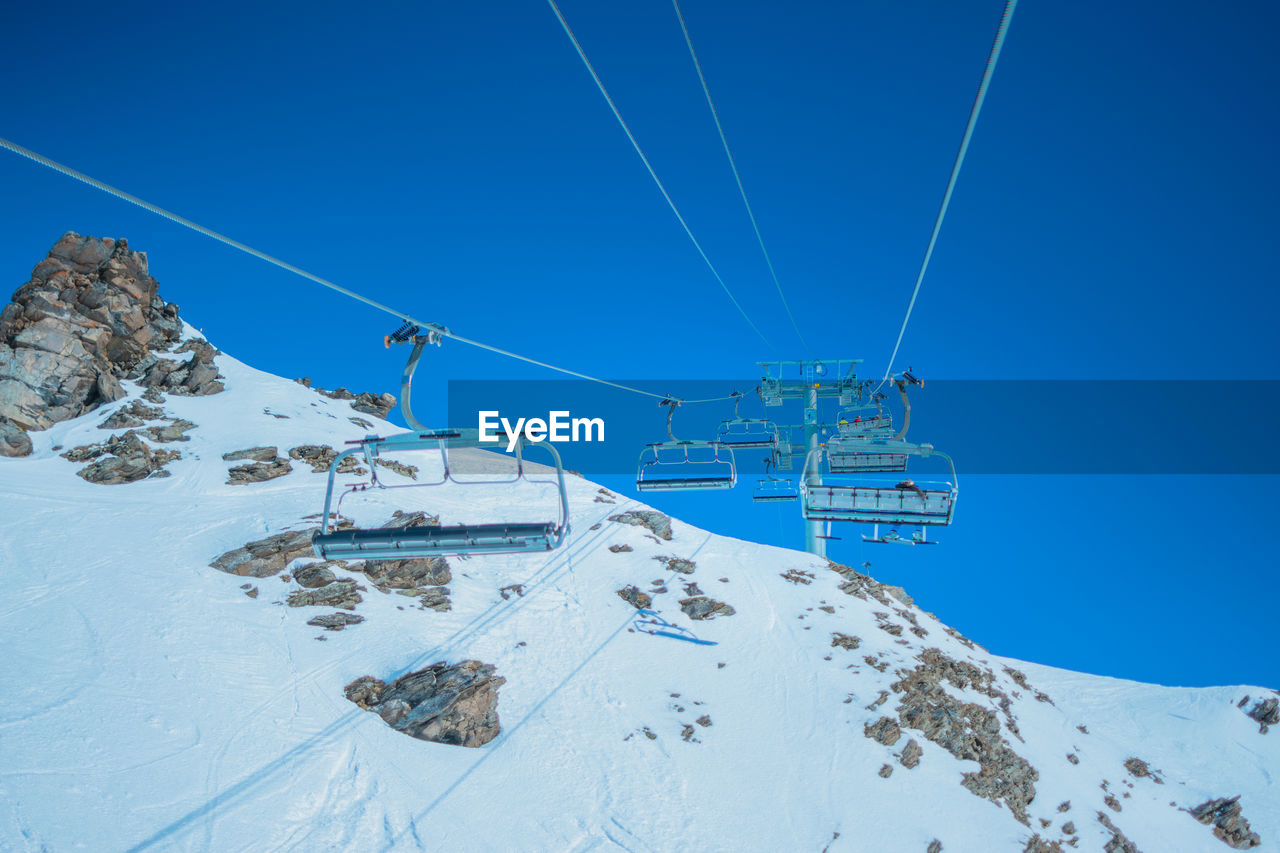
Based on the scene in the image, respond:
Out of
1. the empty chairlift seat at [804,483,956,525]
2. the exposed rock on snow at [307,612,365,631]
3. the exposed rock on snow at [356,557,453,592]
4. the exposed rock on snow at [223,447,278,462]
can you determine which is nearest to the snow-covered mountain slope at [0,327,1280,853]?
the exposed rock on snow at [307,612,365,631]

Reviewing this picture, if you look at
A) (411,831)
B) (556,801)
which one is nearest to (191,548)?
(411,831)

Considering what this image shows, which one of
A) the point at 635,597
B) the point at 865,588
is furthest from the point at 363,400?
the point at 865,588

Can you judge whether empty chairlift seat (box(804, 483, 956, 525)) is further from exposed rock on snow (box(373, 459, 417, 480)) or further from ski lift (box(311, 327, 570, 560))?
exposed rock on snow (box(373, 459, 417, 480))

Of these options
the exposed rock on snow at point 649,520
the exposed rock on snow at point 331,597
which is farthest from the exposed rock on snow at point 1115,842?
the exposed rock on snow at point 331,597

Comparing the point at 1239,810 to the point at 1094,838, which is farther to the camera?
the point at 1239,810

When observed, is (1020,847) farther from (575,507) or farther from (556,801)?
(575,507)

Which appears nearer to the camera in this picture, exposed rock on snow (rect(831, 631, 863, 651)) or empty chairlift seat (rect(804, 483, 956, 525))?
empty chairlift seat (rect(804, 483, 956, 525))
